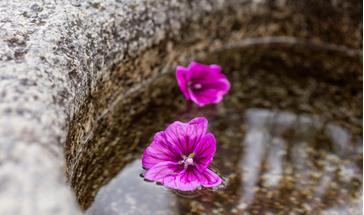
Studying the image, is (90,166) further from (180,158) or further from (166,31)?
(166,31)

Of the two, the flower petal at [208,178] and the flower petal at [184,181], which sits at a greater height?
the flower petal at [208,178]

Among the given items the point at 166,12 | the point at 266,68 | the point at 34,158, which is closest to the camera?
the point at 34,158

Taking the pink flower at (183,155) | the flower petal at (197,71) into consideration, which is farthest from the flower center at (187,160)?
the flower petal at (197,71)

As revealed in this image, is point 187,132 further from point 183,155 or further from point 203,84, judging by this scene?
point 203,84

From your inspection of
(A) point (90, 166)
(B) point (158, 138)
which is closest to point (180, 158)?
(B) point (158, 138)

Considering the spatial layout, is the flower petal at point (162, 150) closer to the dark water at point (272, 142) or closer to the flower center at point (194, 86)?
the dark water at point (272, 142)

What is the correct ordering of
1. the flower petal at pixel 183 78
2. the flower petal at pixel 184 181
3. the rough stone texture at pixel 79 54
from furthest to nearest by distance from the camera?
the flower petal at pixel 183 78, the flower petal at pixel 184 181, the rough stone texture at pixel 79 54

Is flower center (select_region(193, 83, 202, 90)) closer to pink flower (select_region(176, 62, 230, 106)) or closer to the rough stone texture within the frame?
pink flower (select_region(176, 62, 230, 106))
